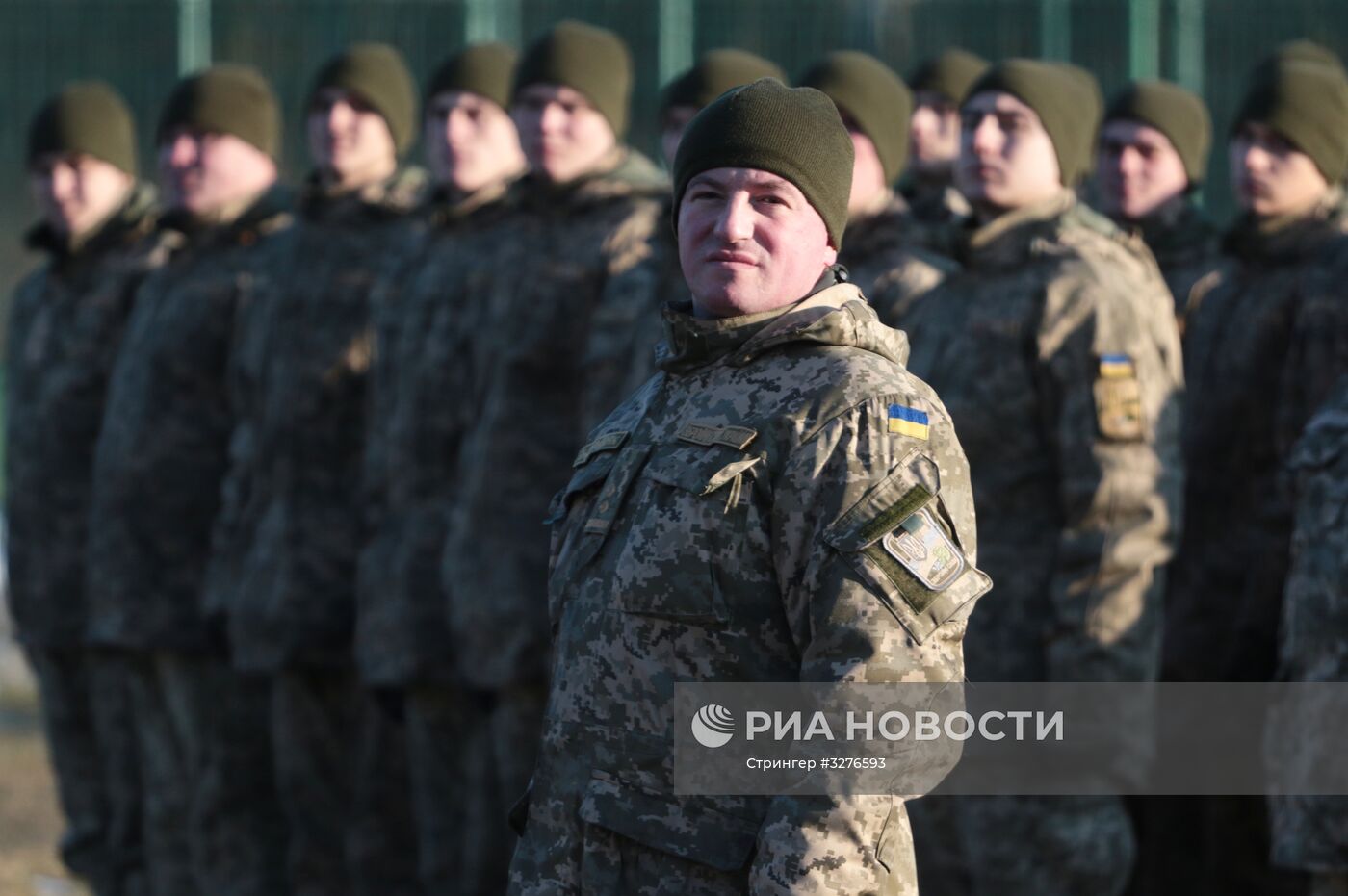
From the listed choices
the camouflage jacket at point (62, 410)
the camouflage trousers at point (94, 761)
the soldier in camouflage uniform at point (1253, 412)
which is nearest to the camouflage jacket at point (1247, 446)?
the soldier in camouflage uniform at point (1253, 412)

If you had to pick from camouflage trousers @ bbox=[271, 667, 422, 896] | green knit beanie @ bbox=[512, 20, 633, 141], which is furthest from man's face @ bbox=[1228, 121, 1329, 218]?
camouflage trousers @ bbox=[271, 667, 422, 896]

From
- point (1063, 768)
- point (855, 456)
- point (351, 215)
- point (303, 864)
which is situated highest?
point (351, 215)

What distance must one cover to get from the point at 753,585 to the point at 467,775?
3805 mm

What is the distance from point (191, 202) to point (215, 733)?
74.4 inches

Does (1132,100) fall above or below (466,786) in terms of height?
above

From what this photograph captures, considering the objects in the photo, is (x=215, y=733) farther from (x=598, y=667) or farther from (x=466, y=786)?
(x=598, y=667)

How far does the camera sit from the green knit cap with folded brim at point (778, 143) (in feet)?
11.3

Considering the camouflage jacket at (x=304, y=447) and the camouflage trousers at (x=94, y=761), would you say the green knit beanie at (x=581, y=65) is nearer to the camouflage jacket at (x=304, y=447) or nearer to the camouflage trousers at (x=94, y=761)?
the camouflage jacket at (x=304, y=447)

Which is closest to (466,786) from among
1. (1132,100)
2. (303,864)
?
(303,864)

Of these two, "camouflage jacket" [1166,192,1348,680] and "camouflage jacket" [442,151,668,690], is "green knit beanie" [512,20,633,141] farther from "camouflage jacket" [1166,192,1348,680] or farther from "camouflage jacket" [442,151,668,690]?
"camouflage jacket" [1166,192,1348,680]

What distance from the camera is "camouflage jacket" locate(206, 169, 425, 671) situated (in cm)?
738

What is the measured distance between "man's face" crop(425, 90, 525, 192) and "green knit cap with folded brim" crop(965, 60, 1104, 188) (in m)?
1.86

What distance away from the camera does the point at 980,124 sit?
19.8 feet

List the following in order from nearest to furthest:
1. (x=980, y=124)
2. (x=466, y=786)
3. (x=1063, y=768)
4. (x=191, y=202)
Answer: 1. (x=1063, y=768)
2. (x=980, y=124)
3. (x=466, y=786)
4. (x=191, y=202)
